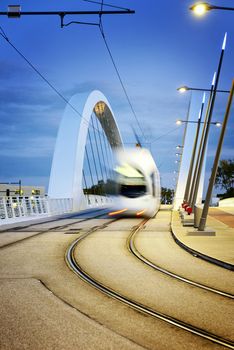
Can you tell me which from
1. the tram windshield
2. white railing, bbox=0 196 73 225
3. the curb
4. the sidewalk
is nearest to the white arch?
white railing, bbox=0 196 73 225

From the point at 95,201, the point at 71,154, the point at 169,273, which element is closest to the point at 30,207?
the point at 71,154

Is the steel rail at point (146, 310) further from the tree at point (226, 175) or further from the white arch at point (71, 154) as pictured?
the tree at point (226, 175)

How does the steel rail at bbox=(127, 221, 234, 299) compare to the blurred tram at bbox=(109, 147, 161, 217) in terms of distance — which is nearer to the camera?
the steel rail at bbox=(127, 221, 234, 299)

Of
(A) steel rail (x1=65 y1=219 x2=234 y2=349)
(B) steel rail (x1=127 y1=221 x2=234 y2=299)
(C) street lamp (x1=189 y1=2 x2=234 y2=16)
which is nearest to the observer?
(A) steel rail (x1=65 y1=219 x2=234 y2=349)

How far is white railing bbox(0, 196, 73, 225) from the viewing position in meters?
25.5

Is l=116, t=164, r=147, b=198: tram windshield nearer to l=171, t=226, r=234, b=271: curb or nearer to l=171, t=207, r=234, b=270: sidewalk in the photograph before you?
l=171, t=207, r=234, b=270: sidewalk

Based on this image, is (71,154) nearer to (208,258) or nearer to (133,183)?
(133,183)

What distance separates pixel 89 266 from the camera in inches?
388

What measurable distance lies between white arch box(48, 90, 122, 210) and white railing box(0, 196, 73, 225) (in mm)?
1138

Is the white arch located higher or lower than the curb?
higher

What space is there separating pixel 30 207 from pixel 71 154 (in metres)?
11.0

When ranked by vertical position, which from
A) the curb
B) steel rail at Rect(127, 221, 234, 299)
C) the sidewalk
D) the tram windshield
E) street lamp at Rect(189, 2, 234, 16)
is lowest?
steel rail at Rect(127, 221, 234, 299)

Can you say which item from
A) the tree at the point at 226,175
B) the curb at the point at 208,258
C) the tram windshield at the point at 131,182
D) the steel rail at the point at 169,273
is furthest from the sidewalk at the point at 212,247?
the tree at the point at 226,175

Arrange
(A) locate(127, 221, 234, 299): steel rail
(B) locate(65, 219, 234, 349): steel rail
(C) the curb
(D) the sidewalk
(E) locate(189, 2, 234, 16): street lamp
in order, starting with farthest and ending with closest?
(E) locate(189, 2, 234, 16): street lamp, (D) the sidewalk, (C) the curb, (A) locate(127, 221, 234, 299): steel rail, (B) locate(65, 219, 234, 349): steel rail
